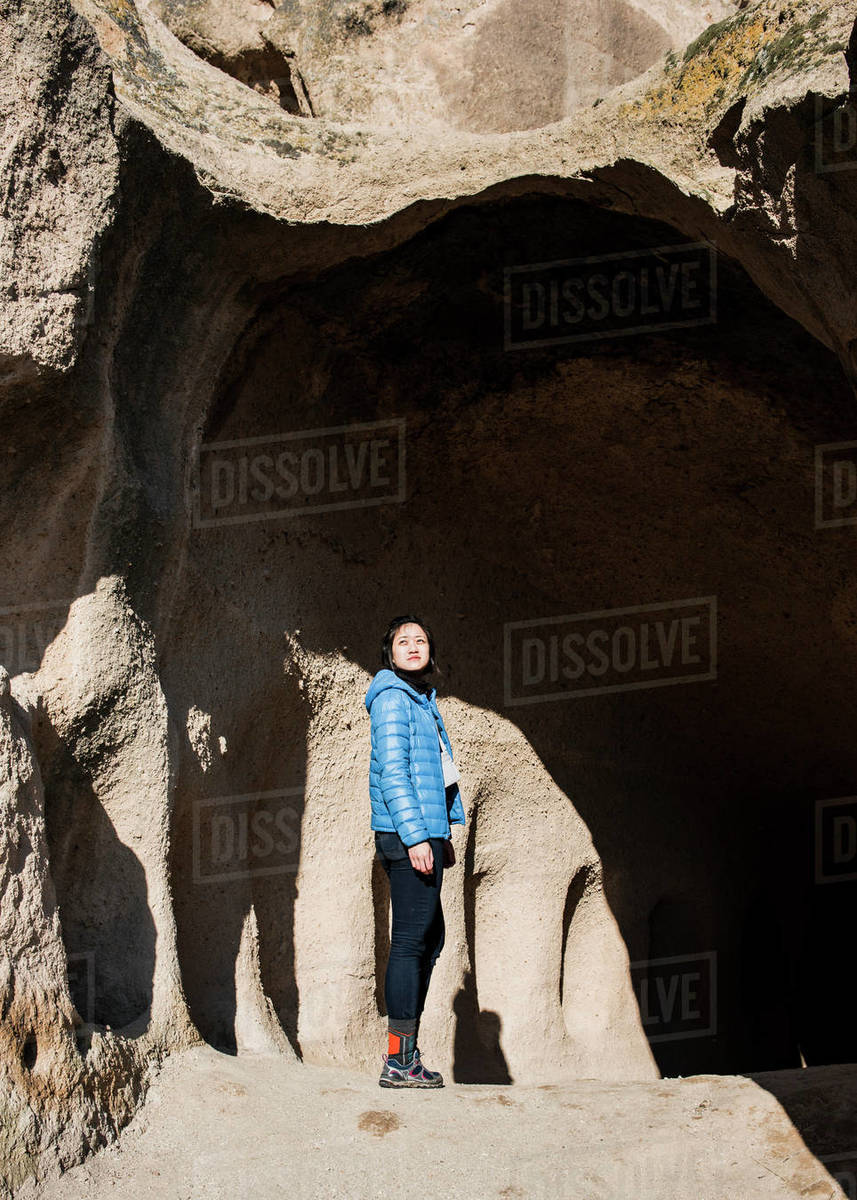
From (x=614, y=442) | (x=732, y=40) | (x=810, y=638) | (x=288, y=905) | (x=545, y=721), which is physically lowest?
(x=288, y=905)

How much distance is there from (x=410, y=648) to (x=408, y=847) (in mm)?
444

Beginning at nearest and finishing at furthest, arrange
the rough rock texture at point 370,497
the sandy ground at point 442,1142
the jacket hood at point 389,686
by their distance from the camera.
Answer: the sandy ground at point 442,1142, the rough rock texture at point 370,497, the jacket hood at point 389,686

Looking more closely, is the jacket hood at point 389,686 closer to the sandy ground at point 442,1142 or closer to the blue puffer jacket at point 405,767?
the blue puffer jacket at point 405,767

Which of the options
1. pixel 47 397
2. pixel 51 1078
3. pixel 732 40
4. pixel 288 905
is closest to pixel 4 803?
pixel 51 1078

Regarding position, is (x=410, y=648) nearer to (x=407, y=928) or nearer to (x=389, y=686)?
(x=389, y=686)

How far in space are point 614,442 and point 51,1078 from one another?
2348 mm

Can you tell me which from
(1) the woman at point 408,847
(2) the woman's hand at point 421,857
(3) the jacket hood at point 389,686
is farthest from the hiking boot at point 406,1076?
(3) the jacket hood at point 389,686

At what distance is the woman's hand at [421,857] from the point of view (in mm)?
2568

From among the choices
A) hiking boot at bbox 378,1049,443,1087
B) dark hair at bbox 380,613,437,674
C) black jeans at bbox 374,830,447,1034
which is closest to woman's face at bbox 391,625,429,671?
dark hair at bbox 380,613,437,674

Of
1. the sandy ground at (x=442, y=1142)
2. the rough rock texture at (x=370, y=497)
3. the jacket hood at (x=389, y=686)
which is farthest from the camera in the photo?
the jacket hood at (x=389, y=686)

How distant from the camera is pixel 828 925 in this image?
6.02 metres

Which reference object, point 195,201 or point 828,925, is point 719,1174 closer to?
point 195,201

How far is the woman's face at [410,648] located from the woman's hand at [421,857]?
41 cm

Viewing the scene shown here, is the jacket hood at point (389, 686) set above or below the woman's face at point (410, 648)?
below
